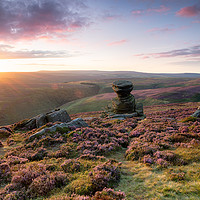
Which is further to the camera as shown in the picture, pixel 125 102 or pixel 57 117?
pixel 125 102

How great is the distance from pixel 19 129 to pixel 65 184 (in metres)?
23.7

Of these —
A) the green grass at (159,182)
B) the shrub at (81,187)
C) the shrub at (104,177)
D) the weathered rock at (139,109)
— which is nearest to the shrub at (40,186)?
the shrub at (81,187)

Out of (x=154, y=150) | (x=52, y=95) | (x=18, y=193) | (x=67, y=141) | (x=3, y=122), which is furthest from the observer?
(x=52, y=95)

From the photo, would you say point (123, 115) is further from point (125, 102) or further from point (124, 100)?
point (124, 100)

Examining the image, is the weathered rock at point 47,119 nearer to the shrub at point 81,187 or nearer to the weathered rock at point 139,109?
the weathered rock at point 139,109

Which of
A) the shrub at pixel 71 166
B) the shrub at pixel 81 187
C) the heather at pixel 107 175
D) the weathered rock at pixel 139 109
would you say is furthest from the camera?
the weathered rock at pixel 139 109

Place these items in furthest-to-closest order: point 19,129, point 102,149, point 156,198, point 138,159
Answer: point 19,129 < point 102,149 < point 138,159 < point 156,198

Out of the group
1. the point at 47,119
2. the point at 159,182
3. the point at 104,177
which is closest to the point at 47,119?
the point at 47,119

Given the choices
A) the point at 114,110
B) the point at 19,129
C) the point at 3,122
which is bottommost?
the point at 3,122

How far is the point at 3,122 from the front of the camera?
5472 cm

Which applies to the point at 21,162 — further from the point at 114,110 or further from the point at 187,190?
the point at 114,110

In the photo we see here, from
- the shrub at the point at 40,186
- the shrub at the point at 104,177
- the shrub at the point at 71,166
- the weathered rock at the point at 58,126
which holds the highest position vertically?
the shrub at the point at 104,177

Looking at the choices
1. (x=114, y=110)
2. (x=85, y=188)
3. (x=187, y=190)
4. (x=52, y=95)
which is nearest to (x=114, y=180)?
(x=85, y=188)

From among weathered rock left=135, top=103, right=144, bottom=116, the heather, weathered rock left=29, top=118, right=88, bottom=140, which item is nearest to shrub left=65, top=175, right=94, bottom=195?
the heather
